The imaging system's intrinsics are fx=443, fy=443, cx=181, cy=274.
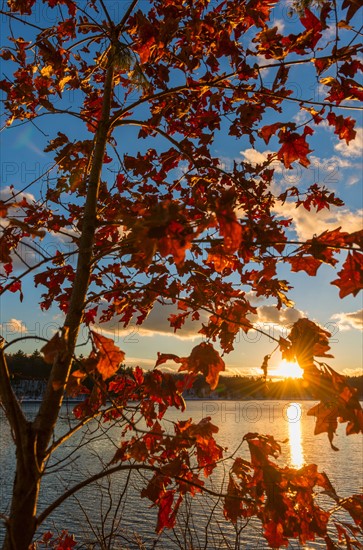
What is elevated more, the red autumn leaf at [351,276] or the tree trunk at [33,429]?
the red autumn leaf at [351,276]

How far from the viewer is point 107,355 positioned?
2.11m

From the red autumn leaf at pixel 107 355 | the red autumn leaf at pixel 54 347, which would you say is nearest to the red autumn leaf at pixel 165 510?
the red autumn leaf at pixel 107 355

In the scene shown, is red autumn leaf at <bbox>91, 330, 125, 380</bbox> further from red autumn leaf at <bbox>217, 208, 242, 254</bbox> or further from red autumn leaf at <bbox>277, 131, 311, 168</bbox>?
red autumn leaf at <bbox>277, 131, 311, 168</bbox>

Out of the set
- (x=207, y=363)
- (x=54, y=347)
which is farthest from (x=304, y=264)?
(x=54, y=347)

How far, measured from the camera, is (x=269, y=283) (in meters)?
3.04

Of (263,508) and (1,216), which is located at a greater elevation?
(1,216)

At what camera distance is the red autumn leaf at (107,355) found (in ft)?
6.84

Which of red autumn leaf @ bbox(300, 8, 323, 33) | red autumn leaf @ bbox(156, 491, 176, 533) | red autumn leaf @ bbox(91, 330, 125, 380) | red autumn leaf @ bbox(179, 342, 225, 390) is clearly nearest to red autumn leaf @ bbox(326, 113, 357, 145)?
red autumn leaf @ bbox(300, 8, 323, 33)

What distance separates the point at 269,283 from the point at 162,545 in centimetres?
1479

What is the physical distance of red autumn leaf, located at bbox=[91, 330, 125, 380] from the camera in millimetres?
2086

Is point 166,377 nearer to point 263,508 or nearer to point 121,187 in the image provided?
point 263,508

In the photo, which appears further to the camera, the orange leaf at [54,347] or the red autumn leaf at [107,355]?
the red autumn leaf at [107,355]

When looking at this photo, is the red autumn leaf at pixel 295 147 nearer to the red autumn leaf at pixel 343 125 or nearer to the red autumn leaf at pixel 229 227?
the red autumn leaf at pixel 343 125

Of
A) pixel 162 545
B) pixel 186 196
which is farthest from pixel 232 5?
pixel 162 545
